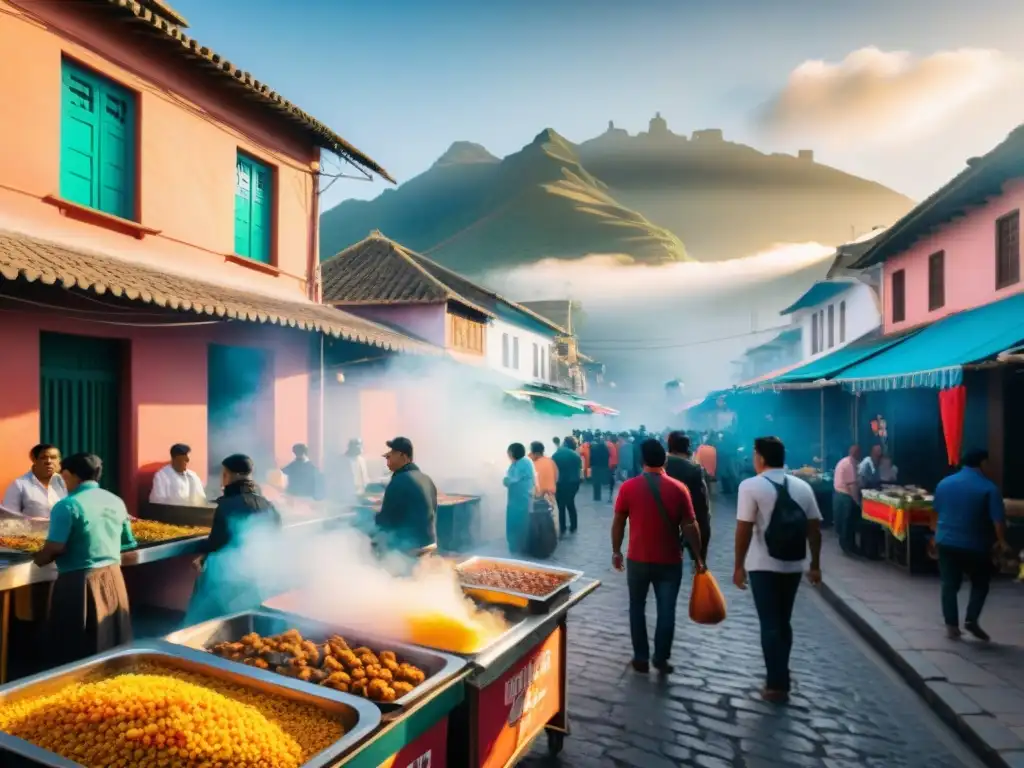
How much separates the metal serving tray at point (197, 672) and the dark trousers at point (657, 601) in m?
3.34

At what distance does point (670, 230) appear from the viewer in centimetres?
15750

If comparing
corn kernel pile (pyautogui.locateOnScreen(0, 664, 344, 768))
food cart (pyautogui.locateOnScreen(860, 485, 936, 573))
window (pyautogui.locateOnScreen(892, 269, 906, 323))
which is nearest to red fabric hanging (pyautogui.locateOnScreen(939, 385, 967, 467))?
food cart (pyautogui.locateOnScreen(860, 485, 936, 573))

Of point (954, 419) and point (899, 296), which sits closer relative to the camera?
point (954, 419)

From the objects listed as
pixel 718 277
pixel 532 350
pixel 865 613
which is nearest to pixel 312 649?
pixel 865 613

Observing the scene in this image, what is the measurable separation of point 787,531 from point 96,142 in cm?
928

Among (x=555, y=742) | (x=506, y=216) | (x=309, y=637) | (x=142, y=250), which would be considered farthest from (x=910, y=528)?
(x=506, y=216)

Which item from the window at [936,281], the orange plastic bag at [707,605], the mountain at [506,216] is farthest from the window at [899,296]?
the mountain at [506,216]

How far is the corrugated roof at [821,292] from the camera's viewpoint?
949 inches

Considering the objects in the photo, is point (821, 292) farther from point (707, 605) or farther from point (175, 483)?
point (175, 483)

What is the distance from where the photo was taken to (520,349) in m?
32.5

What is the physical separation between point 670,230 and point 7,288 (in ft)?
529

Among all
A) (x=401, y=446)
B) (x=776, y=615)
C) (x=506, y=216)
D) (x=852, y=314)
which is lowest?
(x=776, y=615)

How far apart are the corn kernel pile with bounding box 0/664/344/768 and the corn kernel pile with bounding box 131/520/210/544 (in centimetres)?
401

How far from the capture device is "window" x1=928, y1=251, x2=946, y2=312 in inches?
557
